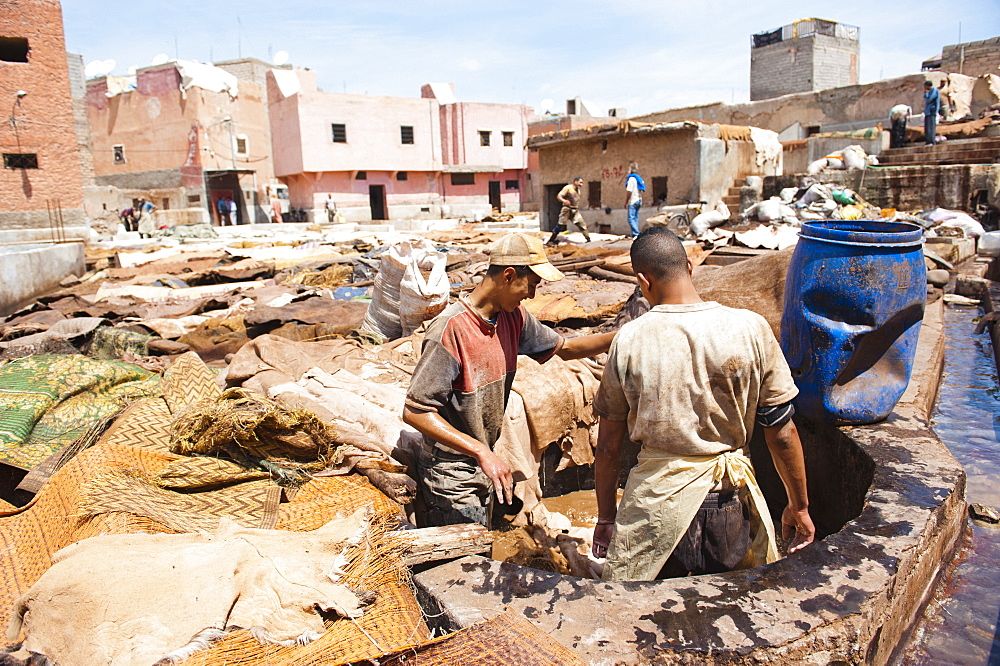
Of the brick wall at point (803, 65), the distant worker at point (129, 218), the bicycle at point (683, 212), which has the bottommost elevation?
the bicycle at point (683, 212)

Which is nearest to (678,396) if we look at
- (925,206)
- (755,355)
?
(755,355)

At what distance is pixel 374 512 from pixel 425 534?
0.35m

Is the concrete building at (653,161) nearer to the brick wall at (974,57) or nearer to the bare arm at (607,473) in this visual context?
the brick wall at (974,57)

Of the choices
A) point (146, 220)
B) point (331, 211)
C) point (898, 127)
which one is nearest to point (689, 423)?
point (898, 127)

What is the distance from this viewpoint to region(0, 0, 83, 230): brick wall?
60.2ft

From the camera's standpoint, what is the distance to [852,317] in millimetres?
2727

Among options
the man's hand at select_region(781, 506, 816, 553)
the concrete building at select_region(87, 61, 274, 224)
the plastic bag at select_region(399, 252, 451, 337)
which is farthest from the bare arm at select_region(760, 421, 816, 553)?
the concrete building at select_region(87, 61, 274, 224)

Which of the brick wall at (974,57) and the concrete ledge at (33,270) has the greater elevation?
the brick wall at (974,57)

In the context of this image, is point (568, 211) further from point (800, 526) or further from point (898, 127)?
point (800, 526)

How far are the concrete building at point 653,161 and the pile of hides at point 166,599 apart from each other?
13745 millimetres

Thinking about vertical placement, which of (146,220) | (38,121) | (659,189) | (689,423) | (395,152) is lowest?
(689,423)

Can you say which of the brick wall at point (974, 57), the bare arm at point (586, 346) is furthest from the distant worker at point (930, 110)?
the bare arm at point (586, 346)

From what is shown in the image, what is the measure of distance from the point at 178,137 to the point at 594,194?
26.2 metres

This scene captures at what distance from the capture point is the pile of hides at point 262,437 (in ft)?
9.92
